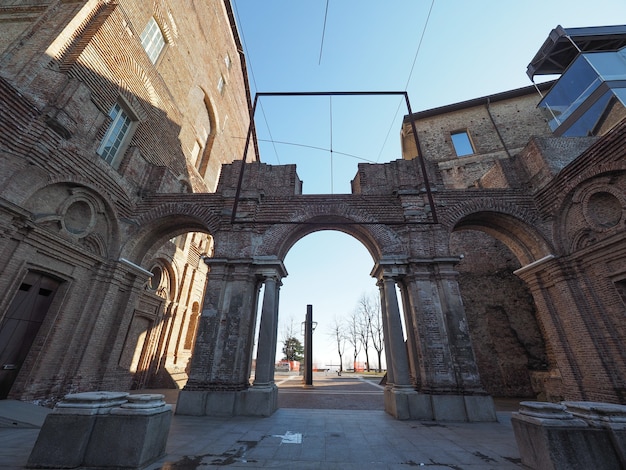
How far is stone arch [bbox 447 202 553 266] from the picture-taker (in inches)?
368

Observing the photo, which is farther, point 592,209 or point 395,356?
point 592,209

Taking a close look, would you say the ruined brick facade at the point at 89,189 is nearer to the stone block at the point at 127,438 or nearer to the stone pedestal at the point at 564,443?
the stone block at the point at 127,438

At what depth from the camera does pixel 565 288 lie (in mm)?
8352

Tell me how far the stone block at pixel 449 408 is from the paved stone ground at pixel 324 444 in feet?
1.11

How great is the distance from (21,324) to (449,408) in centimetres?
1162

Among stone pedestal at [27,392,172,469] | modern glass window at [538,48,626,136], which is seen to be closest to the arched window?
stone pedestal at [27,392,172,469]

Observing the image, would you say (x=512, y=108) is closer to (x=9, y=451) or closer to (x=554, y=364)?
(x=554, y=364)

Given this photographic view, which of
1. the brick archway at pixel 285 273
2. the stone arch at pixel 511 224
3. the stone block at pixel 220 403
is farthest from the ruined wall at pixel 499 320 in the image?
the stone block at pixel 220 403

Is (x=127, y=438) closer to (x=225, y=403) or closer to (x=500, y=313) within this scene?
(x=225, y=403)

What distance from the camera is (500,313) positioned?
13.0 m

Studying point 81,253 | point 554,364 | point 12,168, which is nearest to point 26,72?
point 12,168

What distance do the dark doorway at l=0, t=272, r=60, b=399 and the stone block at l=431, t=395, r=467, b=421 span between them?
11.1 metres

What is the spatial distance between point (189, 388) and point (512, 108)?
26.2 metres

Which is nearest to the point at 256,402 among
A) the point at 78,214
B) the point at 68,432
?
the point at 68,432
